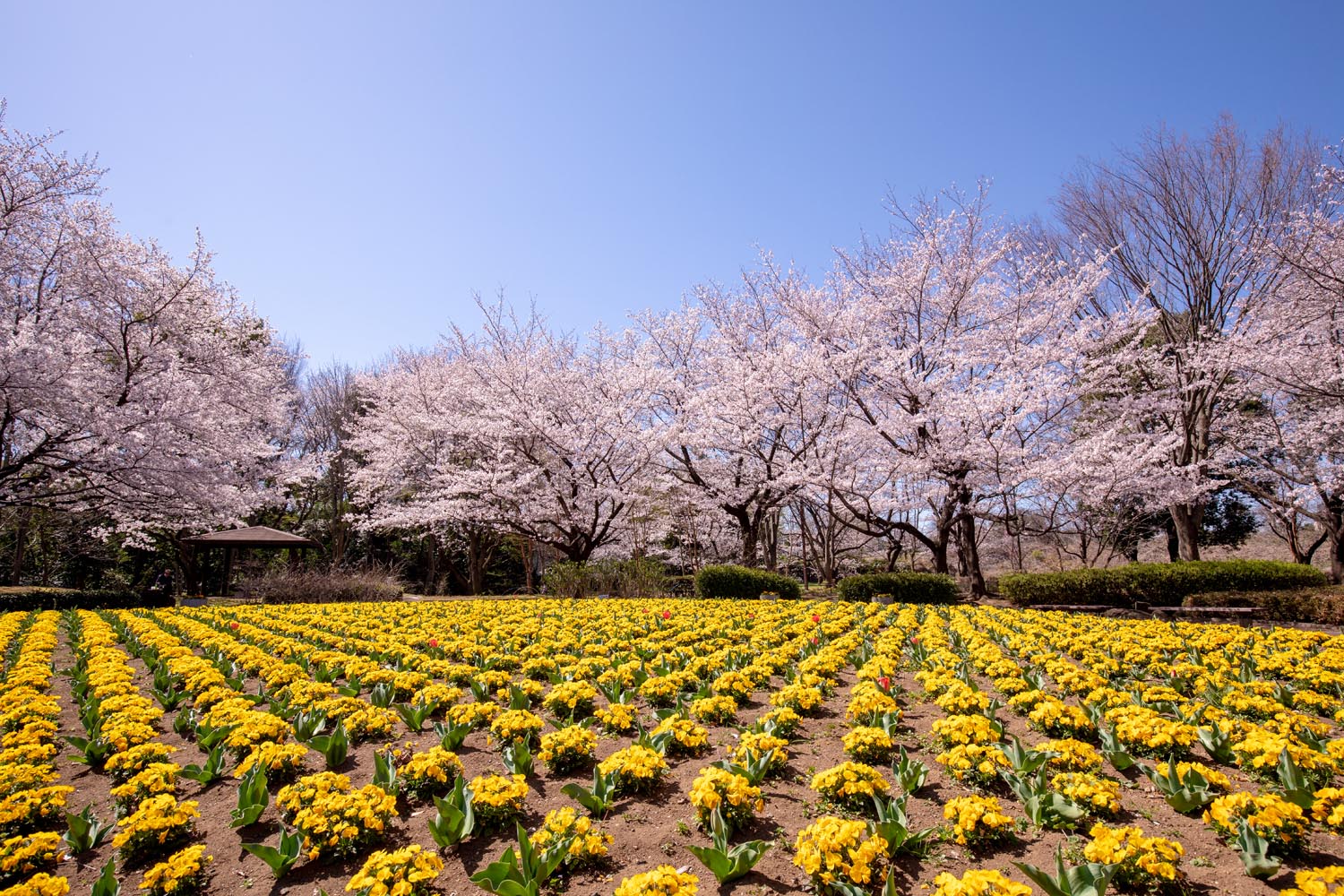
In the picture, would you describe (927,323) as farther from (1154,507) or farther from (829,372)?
(1154,507)

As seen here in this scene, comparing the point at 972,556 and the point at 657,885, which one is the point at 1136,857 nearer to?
the point at 657,885

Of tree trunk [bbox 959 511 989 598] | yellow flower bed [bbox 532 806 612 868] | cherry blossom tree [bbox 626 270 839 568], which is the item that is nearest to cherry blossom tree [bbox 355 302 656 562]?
cherry blossom tree [bbox 626 270 839 568]

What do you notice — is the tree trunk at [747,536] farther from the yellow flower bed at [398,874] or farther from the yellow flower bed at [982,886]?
the yellow flower bed at [982,886]

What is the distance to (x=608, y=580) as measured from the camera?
622 inches

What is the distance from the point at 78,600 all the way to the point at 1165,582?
24.0 m

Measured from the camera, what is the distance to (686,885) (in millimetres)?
2520

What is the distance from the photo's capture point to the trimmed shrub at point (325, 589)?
1633 cm

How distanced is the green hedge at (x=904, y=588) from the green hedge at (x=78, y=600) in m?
16.9

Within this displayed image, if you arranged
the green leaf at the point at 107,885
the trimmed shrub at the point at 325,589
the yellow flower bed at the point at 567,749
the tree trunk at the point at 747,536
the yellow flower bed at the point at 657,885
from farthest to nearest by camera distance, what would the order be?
the tree trunk at the point at 747,536 → the trimmed shrub at the point at 325,589 → the yellow flower bed at the point at 567,749 → the green leaf at the point at 107,885 → the yellow flower bed at the point at 657,885

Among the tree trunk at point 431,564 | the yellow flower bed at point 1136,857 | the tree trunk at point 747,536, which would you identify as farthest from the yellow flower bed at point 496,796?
the tree trunk at point 431,564

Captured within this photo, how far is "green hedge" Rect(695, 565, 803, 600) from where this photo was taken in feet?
47.7

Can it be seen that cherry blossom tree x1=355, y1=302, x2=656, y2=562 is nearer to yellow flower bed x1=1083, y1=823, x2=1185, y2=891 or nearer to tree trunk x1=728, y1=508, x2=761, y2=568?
tree trunk x1=728, y1=508, x2=761, y2=568

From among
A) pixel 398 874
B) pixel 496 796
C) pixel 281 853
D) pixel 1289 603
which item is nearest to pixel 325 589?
pixel 281 853

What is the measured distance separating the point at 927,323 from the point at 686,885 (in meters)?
16.4
